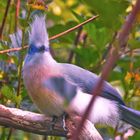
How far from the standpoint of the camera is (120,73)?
1.73 metres

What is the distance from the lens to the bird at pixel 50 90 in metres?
1.28

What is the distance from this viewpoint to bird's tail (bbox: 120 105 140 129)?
1.49 meters

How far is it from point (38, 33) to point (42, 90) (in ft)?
0.58

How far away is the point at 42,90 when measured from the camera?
1.28 m

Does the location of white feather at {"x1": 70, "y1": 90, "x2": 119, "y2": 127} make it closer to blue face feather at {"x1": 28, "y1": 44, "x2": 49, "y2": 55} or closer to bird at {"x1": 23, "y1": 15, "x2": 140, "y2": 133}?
bird at {"x1": 23, "y1": 15, "x2": 140, "y2": 133}

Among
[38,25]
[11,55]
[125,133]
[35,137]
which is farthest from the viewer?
[35,137]

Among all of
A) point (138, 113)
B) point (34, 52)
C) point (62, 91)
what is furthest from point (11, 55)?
point (62, 91)

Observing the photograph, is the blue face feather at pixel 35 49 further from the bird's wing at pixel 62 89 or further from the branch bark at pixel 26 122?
the bird's wing at pixel 62 89

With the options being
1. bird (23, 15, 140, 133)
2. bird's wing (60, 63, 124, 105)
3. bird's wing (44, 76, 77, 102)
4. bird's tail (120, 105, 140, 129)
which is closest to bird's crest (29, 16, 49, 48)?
bird (23, 15, 140, 133)

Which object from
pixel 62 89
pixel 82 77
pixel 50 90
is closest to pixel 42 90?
pixel 50 90

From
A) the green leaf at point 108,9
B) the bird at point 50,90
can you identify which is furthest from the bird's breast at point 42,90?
the green leaf at point 108,9

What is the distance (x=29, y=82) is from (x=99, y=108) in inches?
10.3

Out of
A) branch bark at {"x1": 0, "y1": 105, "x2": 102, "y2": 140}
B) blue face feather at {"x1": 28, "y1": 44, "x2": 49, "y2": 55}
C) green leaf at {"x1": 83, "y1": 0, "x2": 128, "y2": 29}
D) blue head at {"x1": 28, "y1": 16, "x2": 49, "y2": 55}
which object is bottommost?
branch bark at {"x1": 0, "y1": 105, "x2": 102, "y2": 140}

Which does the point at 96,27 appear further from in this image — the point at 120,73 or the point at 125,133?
the point at 125,133
